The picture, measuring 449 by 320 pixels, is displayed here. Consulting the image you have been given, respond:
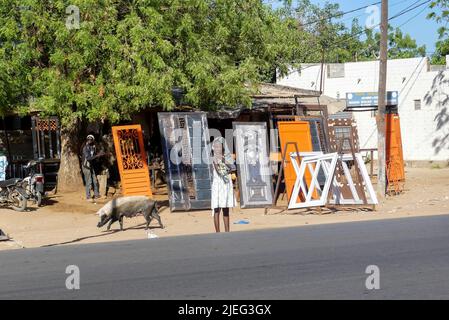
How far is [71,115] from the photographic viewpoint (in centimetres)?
1873

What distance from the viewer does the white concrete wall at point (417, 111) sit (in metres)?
33.9

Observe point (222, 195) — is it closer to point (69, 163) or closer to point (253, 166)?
point (253, 166)

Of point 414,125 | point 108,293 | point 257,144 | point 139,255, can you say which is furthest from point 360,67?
point 108,293

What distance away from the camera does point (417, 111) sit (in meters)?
34.7

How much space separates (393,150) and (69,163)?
32.5 ft

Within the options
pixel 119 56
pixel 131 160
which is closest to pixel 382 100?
pixel 131 160

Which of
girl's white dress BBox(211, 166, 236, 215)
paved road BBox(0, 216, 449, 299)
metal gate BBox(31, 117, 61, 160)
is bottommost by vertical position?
paved road BBox(0, 216, 449, 299)

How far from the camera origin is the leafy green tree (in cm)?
1772

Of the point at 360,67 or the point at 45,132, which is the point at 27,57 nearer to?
the point at 45,132

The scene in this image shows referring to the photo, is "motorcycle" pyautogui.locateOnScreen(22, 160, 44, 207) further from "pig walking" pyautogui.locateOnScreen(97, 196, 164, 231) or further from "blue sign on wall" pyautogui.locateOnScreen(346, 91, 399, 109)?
"blue sign on wall" pyautogui.locateOnScreen(346, 91, 399, 109)

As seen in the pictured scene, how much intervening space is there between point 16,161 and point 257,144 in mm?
8083

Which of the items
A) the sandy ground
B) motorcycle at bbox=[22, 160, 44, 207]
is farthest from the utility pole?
motorcycle at bbox=[22, 160, 44, 207]

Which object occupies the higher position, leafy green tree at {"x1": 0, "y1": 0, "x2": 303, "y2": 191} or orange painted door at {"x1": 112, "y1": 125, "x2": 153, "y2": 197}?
leafy green tree at {"x1": 0, "y1": 0, "x2": 303, "y2": 191}

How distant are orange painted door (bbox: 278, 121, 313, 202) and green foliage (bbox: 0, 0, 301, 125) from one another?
4.82 ft
